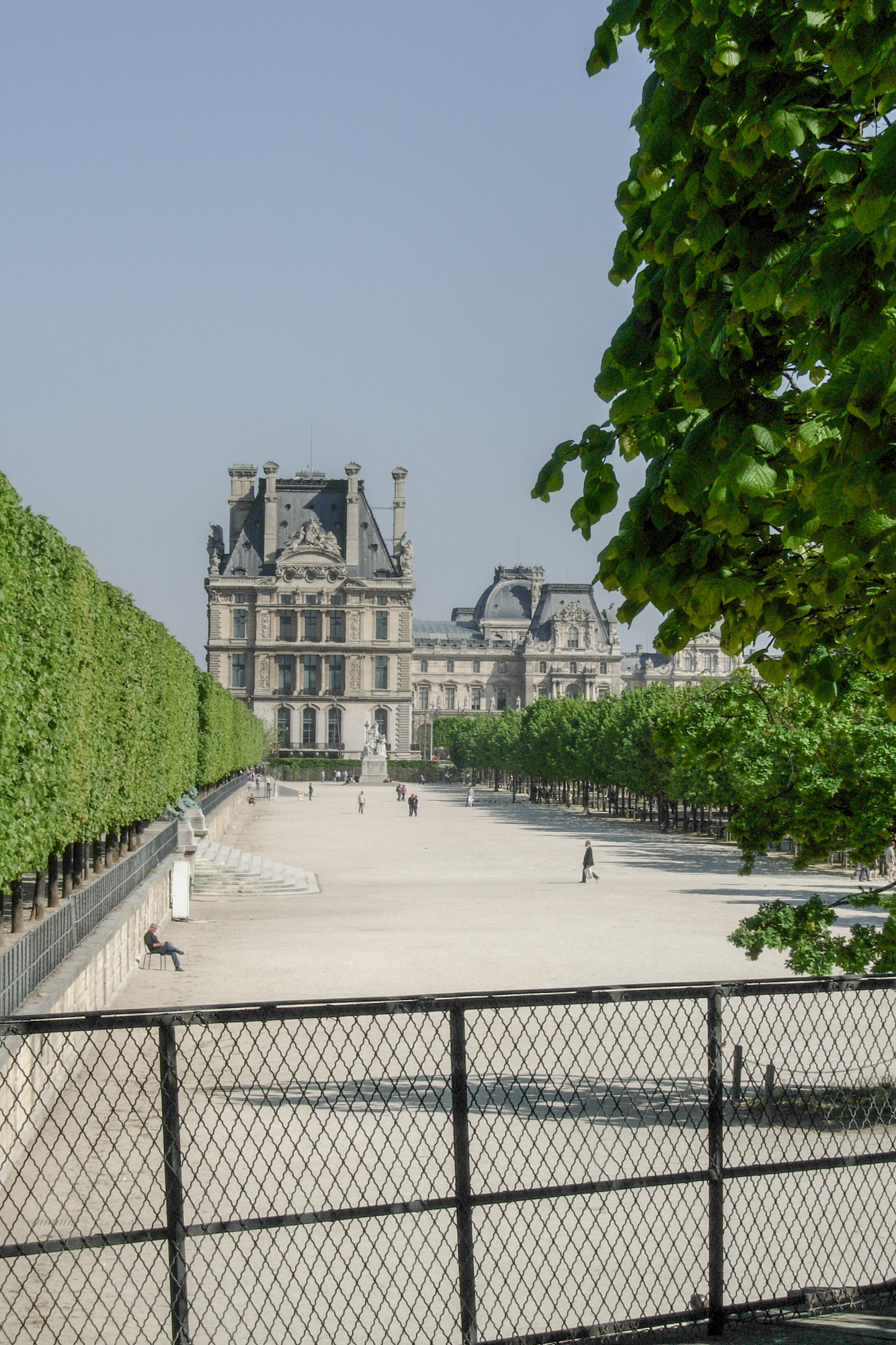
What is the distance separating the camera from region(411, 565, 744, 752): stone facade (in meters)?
139

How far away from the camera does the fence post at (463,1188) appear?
4648 millimetres

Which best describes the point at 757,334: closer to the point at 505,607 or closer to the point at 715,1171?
the point at 715,1171

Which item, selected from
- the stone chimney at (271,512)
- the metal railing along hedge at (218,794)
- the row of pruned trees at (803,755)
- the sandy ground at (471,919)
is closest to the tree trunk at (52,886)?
the sandy ground at (471,919)

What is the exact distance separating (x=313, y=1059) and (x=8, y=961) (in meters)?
3.81

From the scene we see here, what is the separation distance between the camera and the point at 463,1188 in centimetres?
469

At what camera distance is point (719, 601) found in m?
4.03

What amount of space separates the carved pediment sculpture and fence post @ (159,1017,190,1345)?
4283 inches

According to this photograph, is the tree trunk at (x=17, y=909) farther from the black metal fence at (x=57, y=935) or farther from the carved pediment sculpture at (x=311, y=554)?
the carved pediment sculpture at (x=311, y=554)

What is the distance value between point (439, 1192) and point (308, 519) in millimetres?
105777

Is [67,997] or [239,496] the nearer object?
[67,997]

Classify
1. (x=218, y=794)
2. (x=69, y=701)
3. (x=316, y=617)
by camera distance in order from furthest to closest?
1. (x=316, y=617)
2. (x=218, y=794)
3. (x=69, y=701)

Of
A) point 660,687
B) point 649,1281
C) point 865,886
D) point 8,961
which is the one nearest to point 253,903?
point 865,886

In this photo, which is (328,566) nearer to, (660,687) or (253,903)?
(660,687)

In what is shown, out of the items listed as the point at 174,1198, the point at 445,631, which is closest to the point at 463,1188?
the point at 174,1198
